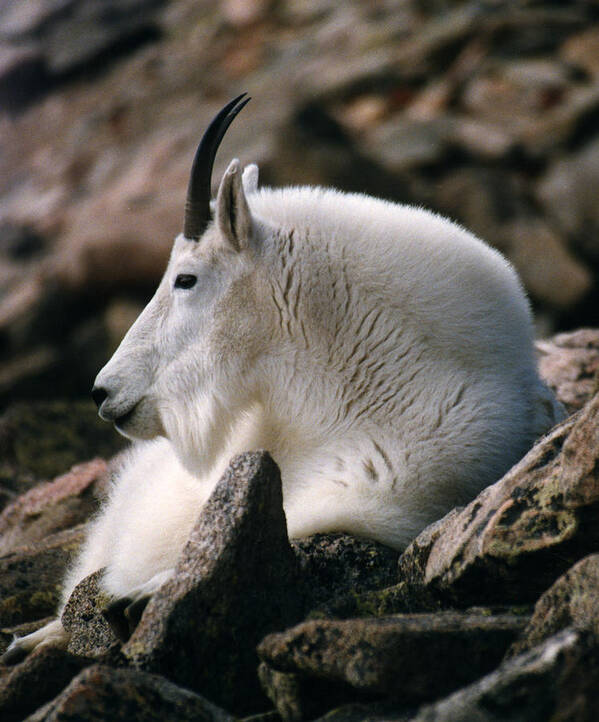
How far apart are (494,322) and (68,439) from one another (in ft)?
15.9

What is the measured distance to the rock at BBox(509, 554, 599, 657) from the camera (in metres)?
2.04

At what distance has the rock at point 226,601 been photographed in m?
2.43

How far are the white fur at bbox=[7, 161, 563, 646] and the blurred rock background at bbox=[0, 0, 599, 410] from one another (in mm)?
9370

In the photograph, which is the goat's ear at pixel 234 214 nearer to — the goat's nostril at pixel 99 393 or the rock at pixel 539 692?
the goat's nostril at pixel 99 393

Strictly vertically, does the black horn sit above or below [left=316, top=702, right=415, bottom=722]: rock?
above

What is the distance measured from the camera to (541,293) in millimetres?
12914

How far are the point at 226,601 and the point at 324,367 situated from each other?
1.36m

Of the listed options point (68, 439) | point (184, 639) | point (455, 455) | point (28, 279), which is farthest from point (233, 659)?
point (28, 279)

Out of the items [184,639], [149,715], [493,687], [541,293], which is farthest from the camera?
[541,293]

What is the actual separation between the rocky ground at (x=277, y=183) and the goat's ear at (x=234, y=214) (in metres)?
1.35

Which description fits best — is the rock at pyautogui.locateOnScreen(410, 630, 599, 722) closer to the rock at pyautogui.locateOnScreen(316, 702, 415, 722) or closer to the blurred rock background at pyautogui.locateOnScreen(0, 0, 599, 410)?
the rock at pyautogui.locateOnScreen(316, 702, 415, 722)

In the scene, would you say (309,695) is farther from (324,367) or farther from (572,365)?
(572,365)

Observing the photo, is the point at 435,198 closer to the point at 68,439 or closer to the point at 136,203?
the point at 136,203

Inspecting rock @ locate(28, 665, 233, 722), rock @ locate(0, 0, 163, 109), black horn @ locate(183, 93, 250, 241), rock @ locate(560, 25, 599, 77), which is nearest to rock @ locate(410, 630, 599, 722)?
rock @ locate(28, 665, 233, 722)
